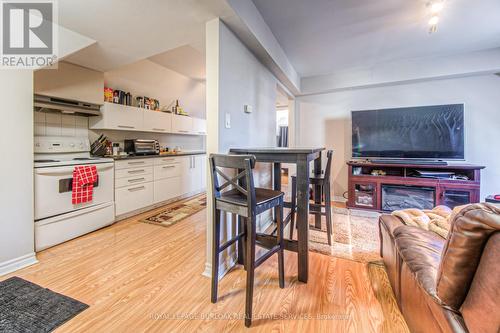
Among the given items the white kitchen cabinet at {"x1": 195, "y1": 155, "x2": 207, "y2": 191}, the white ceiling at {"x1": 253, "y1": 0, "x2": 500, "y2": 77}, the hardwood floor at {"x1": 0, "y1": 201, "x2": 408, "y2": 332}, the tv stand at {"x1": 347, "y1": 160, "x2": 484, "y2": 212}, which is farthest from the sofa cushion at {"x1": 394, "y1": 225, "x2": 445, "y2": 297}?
the white kitchen cabinet at {"x1": 195, "y1": 155, "x2": 207, "y2": 191}

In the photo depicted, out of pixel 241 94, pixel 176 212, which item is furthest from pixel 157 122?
pixel 241 94

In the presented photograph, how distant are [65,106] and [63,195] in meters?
1.09

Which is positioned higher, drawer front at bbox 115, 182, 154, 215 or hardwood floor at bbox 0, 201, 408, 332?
drawer front at bbox 115, 182, 154, 215

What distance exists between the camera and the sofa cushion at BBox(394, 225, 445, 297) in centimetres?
88

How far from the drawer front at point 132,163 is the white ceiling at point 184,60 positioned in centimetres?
171

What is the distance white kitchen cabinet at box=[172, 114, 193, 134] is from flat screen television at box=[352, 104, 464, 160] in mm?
3147

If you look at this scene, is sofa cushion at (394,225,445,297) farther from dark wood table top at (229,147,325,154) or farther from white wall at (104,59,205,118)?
white wall at (104,59,205,118)

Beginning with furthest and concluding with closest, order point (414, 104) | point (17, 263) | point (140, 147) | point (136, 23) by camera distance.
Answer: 1. point (414, 104)
2. point (140, 147)
3. point (136, 23)
4. point (17, 263)

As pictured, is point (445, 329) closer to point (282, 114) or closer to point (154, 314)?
point (154, 314)

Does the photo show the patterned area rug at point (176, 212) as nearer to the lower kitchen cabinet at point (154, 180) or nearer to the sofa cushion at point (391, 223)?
the lower kitchen cabinet at point (154, 180)

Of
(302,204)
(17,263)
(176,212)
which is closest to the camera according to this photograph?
(302,204)

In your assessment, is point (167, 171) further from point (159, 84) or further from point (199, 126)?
point (159, 84)

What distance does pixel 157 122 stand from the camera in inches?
147

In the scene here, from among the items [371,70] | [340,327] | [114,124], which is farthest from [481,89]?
[114,124]
